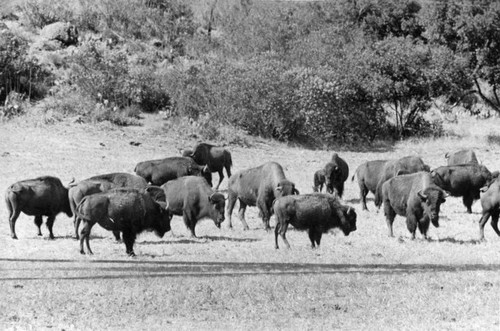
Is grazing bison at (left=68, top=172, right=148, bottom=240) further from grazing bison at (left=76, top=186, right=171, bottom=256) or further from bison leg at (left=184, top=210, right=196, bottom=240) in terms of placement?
grazing bison at (left=76, top=186, right=171, bottom=256)

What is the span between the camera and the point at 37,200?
770 inches

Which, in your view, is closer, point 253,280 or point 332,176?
point 253,280

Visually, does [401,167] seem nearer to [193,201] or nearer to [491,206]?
[491,206]

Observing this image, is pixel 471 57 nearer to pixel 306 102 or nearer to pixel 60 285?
pixel 306 102

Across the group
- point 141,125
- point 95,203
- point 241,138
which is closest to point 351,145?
point 241,138

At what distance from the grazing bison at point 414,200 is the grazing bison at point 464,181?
13.3ft

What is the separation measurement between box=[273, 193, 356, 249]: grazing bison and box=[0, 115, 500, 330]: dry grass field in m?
0.42

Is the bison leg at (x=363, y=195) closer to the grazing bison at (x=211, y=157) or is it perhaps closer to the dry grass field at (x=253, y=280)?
the dry grass field at (x=253, y=280)

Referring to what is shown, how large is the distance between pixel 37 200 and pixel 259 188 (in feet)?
18.2

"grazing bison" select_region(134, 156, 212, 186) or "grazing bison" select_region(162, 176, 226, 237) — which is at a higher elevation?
"grazing bison" select_region(162, 176, 226, 237)

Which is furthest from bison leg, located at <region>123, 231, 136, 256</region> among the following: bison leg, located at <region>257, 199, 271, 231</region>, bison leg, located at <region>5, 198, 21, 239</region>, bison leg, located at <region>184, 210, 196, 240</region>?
bison leg, located at <region>257, 199, 271, 231</region>

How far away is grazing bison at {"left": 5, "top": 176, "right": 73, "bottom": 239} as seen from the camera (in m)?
19.4

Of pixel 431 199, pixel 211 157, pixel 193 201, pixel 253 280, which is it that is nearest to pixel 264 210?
pixel 193 201

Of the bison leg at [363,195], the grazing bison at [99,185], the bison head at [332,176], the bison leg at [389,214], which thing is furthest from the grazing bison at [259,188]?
the bison head at [332,176]
